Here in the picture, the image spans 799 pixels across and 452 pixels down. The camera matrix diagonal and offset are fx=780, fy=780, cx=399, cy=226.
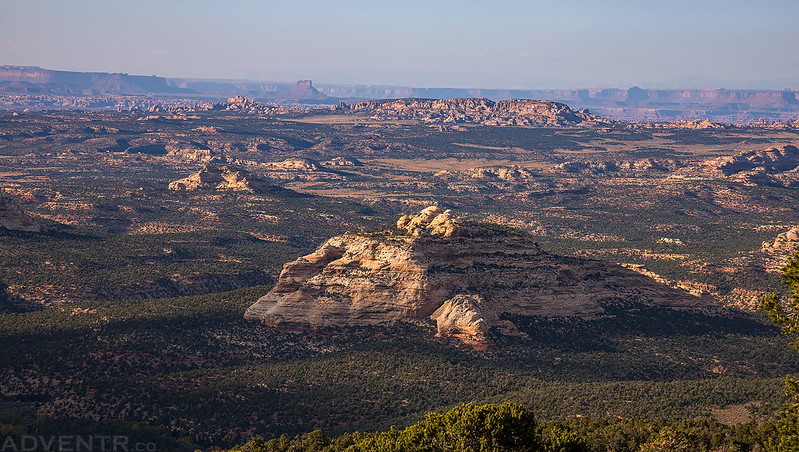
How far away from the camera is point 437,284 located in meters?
91.5

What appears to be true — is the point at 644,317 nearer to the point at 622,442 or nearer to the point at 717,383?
the point at 717,383

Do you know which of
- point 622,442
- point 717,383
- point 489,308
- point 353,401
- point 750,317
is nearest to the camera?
point 622,442

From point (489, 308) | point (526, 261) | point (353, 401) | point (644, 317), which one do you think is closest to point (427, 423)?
point (353, 401)

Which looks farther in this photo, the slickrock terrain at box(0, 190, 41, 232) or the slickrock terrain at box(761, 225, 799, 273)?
the slickrock terrain at box(0, 190, 41, 232)

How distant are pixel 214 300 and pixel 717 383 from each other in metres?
61.1

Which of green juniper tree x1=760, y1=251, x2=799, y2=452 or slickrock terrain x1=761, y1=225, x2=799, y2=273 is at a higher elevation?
green juniper tree x1=760, y1=251, x2=799, y2=452

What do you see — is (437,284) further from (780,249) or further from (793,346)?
(780,249)

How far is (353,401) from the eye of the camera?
7581 centimetres

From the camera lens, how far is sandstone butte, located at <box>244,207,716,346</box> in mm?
91000

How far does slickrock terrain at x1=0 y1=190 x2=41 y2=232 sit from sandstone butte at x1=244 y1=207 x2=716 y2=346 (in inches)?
2675

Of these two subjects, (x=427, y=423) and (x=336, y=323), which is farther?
(x=336, y=323)

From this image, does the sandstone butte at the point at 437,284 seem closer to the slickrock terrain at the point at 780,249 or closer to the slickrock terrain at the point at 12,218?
the slickrock terrain at the point at 780,249

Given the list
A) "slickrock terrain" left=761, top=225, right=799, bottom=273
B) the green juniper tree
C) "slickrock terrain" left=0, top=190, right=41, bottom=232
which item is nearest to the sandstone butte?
"slickrock terrain" left=761, top=225, right=799, bottom=273

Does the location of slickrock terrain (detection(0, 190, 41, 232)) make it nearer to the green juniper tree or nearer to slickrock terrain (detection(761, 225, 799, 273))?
slickrock terrain (detection(761, 225, 799, 273))
